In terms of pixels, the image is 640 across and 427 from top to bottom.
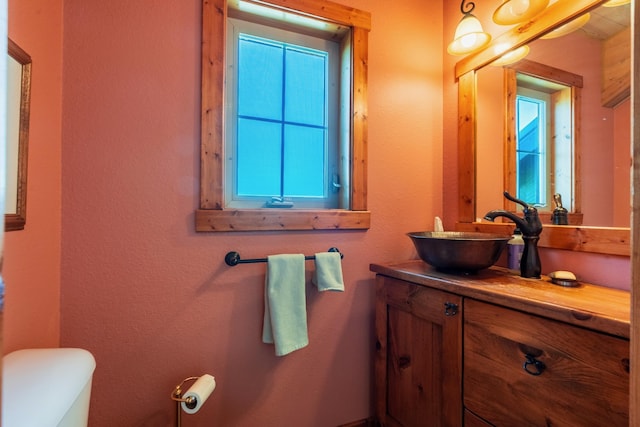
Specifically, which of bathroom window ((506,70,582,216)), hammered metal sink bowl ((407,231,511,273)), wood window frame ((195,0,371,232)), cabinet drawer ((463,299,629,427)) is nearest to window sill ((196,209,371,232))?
wood window frame ((195,0,371,232))

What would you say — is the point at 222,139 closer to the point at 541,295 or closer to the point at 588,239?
the point at 541,295

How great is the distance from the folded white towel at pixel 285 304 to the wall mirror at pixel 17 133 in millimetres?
739

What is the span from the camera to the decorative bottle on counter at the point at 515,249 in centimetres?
119

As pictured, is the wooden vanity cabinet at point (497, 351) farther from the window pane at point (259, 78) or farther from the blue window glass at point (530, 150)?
the window pane at point (259, 78)

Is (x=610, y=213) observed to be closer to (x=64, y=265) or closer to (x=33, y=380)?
(x=33, y=380)

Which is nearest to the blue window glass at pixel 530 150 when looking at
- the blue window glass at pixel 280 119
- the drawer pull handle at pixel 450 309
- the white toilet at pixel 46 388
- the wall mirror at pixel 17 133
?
the drawer pull handle at pixel 450 309

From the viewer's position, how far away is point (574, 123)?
3.61ft

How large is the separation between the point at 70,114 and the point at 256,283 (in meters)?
0.89

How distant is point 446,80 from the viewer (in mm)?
1595

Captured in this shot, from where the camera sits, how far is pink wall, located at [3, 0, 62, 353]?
2.49 ft

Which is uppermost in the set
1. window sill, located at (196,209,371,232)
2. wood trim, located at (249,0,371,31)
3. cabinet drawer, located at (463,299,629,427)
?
wood trim, located at (249,0,371,31)

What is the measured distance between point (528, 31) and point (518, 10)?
16 centimetres

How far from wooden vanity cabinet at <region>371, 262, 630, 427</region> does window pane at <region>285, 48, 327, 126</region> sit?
31.2 inches

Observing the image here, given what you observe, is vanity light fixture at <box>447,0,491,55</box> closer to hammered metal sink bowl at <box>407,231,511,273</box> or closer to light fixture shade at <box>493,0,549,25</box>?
light fixture shade at <box>493,0,549,25</box>
